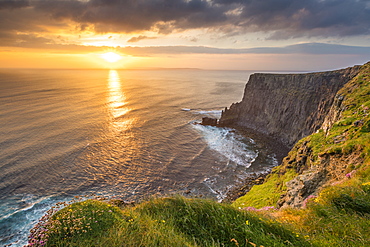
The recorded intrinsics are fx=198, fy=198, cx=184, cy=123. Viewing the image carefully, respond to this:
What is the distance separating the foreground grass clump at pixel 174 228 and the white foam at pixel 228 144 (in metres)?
37.8

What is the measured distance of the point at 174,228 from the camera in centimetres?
740

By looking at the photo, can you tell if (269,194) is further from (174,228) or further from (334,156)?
(174,228)

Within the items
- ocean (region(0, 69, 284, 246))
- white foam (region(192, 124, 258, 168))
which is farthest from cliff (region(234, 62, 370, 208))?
white foam (region(192, 124, 258, 168))

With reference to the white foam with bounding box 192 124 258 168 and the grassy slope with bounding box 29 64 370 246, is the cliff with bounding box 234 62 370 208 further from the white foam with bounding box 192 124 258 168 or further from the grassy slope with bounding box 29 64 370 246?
the white foam with bounding box 192 124 258 168

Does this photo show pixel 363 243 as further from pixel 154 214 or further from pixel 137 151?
pixel 137 151

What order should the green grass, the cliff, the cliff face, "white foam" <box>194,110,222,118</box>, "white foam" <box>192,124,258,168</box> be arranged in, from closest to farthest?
the cliff → the green grass → "white foam" <box>192,124,258,168</box> → the cliff face → "white foam" <box>194,110,222,118</box>

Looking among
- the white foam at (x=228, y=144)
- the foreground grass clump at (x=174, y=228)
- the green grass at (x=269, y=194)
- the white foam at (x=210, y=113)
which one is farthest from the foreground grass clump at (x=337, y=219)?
the white foam at (x=210, y=113)

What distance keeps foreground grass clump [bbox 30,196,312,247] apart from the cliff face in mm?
51232

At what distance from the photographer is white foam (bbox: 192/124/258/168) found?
4666 cm

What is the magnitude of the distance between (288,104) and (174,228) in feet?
207

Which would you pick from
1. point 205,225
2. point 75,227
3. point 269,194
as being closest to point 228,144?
point 269,194

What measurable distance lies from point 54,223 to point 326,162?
20664 millimetres

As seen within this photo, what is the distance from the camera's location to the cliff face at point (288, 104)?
5209cm

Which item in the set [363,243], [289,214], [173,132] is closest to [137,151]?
[173,132]
